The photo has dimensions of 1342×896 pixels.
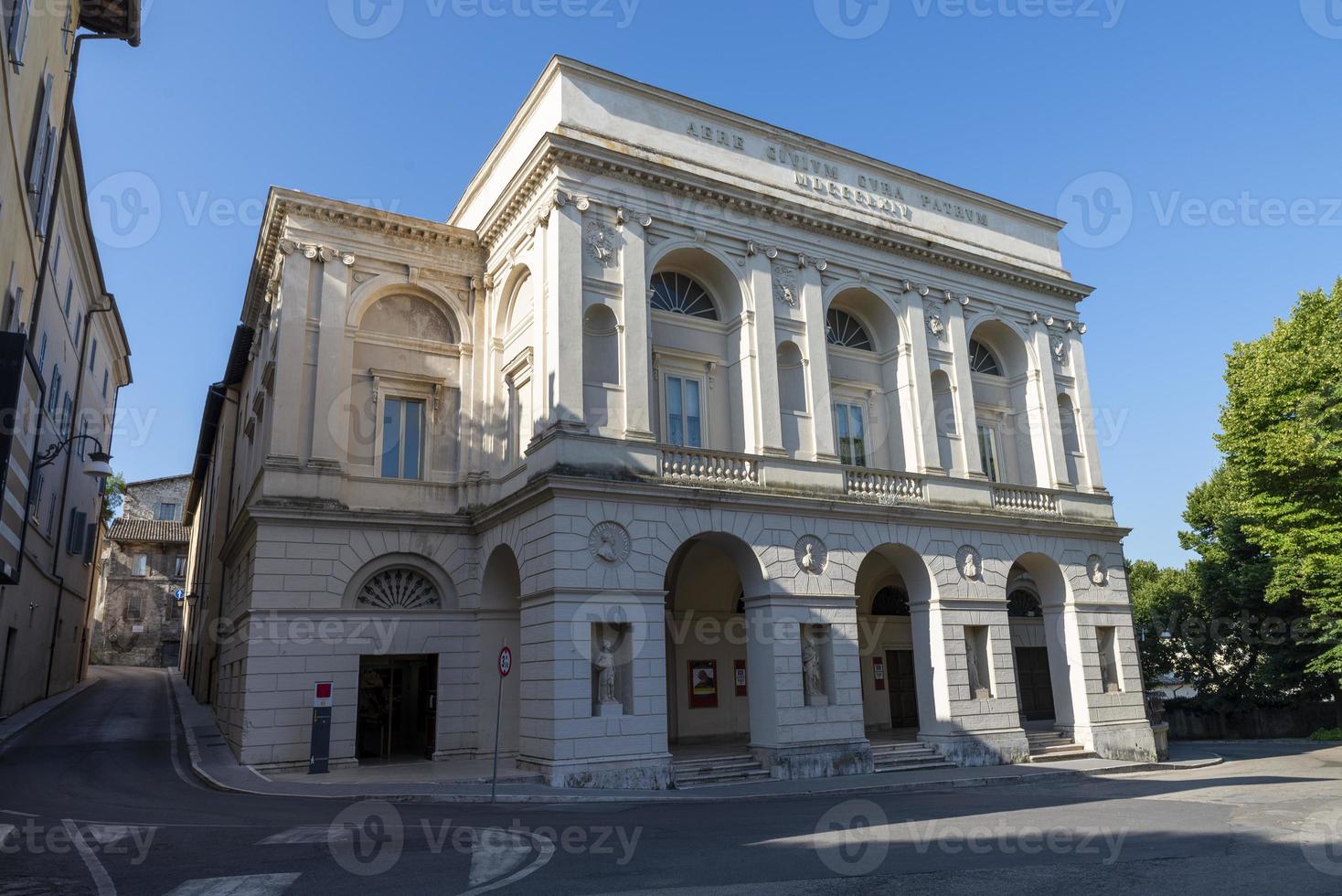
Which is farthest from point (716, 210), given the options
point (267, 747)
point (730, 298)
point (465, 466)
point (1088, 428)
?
point (267, 747)

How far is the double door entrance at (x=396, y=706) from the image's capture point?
68.7 ft

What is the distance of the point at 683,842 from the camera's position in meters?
11.1

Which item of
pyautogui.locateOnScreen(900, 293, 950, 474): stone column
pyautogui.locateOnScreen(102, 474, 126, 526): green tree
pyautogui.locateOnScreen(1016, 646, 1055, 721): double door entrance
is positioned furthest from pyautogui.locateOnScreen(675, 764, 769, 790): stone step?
pyautogui.locateOnScreen(102, 474, 126, 526): green tree

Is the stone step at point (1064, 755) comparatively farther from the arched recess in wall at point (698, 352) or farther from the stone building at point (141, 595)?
the stone building at point (141, 595)

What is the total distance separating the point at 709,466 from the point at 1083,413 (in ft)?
44.2

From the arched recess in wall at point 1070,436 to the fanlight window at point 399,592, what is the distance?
18011 mm

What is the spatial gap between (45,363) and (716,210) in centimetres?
Result: 1713

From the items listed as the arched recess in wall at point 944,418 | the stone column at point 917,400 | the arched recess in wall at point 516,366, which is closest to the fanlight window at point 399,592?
the arched recess in wall at point 516,366

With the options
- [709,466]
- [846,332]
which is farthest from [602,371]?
[846,332]

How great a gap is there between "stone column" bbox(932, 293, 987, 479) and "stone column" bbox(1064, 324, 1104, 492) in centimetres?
370

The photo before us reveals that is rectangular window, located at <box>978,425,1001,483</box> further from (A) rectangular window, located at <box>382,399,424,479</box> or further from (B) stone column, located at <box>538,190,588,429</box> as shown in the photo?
(A) rectangular window, located at <box>382,399,424,479</box>

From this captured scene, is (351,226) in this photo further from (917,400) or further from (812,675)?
(812,675)

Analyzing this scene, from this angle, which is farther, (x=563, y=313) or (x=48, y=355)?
(x=48, y=355)

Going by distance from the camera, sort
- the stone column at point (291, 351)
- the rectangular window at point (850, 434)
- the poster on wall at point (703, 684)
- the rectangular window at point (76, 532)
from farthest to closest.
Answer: the rectangular window at point (76, 532)
the rectangular window at point (850, 434)
the poster on wall at point (703, 684)
the stone column at point (291, 351)
